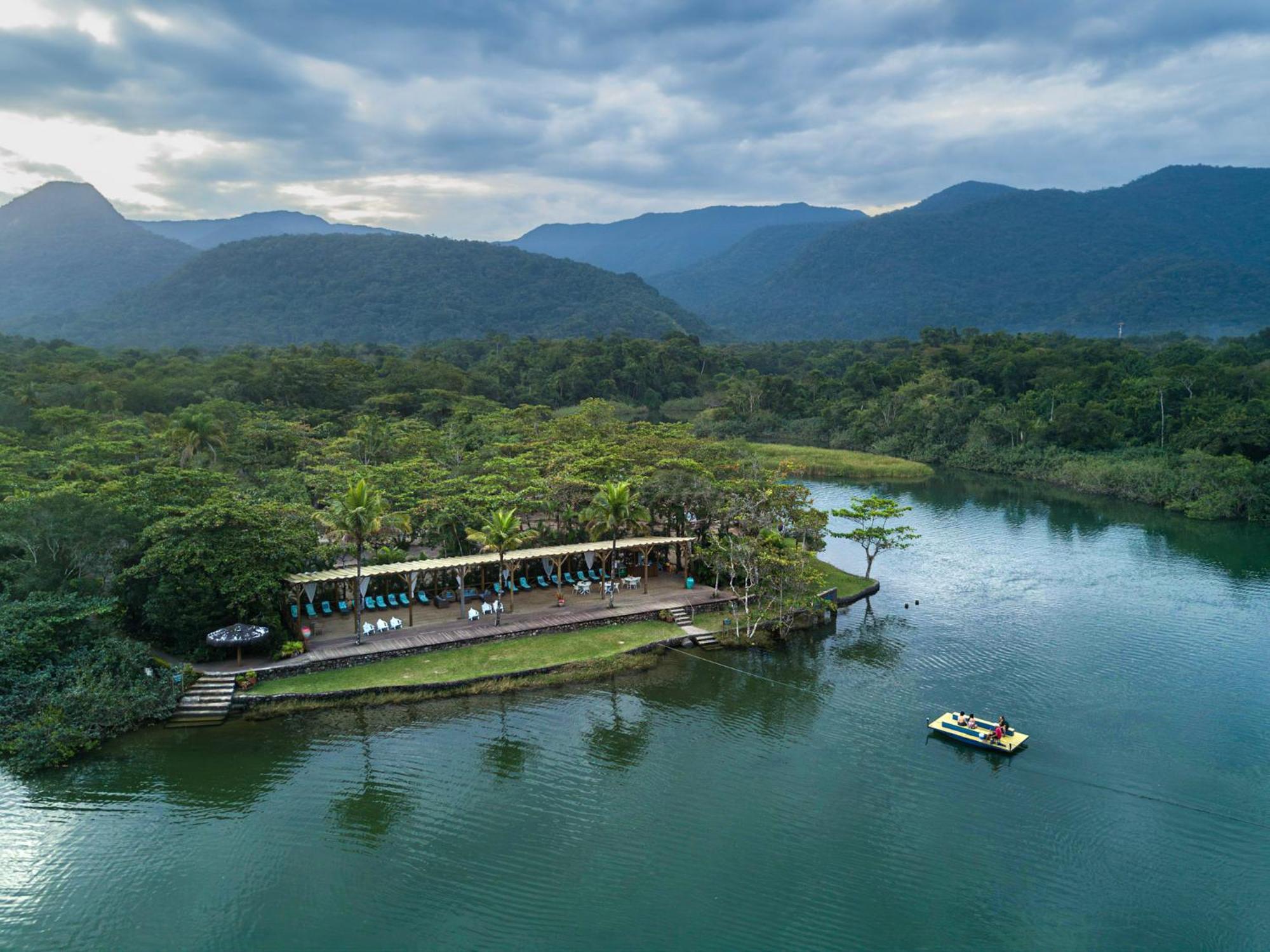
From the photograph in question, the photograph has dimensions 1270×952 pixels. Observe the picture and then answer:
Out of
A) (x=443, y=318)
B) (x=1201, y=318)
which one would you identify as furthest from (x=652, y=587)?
(x=1201, y=318)

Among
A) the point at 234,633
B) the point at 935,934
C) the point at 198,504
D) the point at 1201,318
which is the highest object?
the point at 1201,318

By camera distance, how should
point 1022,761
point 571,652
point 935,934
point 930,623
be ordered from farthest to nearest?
point 930,623 < point 571,652 < point 1022,761 < point 935,934

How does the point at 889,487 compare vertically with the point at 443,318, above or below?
below

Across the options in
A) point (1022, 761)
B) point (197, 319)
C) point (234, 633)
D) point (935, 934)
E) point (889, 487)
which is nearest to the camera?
point (935, 934)

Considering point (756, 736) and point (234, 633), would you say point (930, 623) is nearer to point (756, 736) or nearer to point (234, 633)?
point (756, 736)

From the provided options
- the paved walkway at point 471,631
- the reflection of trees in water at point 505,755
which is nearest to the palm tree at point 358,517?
the paved walkway at point 471,631

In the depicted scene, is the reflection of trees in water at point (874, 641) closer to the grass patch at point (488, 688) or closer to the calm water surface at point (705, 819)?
the calm water surface at point (705, 819)

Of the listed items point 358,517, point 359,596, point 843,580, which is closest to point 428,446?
point 359,596
